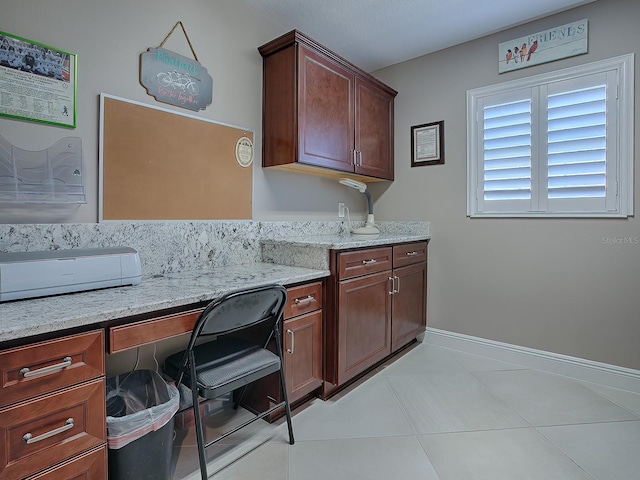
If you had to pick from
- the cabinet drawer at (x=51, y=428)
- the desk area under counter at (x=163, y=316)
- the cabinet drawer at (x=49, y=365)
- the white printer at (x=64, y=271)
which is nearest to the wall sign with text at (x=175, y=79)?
the desk area under counter at (x=163, y=316)

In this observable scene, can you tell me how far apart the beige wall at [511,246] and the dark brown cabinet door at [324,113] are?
2.64 ft

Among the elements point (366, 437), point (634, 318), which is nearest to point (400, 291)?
point (366, 437)

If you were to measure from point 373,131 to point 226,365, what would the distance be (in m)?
2.24

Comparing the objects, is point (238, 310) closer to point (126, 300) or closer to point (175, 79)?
point (126, 300)

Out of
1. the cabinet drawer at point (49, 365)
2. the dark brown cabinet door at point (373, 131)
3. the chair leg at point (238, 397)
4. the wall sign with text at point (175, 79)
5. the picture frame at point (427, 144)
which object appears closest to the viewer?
the cabinet drawer at point (49, 365)

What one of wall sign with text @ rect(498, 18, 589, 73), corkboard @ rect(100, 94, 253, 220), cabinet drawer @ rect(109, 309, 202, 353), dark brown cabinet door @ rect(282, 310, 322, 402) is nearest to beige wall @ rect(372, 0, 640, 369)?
wall sign with text @ rect(498, 18, 589, 73)

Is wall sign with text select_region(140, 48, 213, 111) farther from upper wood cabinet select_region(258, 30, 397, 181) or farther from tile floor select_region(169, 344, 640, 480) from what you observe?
tile floor select_region(169, 344, 640, 480)

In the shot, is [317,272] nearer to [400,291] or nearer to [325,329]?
[325,329]

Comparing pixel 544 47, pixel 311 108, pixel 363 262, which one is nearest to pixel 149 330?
pixel 363 262

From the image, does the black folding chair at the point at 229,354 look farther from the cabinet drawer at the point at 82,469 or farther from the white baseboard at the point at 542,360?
the white baseboard at the point at 542,360

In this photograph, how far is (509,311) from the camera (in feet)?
8.83

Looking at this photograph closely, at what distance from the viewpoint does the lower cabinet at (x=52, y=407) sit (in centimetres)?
96

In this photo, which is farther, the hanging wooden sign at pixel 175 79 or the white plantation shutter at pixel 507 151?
the white plantation shutter at pixel 507 151

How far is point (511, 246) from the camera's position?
2664 millimetres
